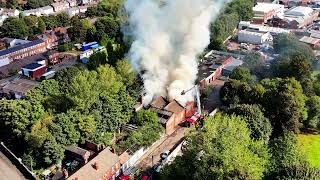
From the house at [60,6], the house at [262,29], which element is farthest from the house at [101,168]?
the house at [60,6]

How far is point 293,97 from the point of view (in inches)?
1331

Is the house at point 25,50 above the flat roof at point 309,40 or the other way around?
above

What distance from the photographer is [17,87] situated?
44219mm

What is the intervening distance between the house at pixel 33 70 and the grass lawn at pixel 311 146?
3046 centimetres

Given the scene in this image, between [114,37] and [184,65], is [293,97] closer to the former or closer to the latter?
[184,65]

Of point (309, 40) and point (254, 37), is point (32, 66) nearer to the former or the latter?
point (254, 37)

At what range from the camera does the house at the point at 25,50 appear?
182 feet

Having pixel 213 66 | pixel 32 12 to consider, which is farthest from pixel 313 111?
pixel 32 12

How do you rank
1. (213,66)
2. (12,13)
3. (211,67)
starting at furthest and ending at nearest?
1. (12,13)
2. (213,66)
3. (211,67)

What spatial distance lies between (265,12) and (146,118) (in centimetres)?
4359

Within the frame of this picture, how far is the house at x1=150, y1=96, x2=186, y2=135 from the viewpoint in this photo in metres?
36.0

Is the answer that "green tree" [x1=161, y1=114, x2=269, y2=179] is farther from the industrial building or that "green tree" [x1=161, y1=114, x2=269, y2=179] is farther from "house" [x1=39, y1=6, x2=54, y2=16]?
"house" [x1=39, y1=6, x2=54, y2=16]

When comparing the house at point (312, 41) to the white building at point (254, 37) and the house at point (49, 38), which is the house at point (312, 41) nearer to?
the white building at point (254, 37)

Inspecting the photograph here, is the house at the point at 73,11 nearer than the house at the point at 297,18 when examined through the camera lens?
No
